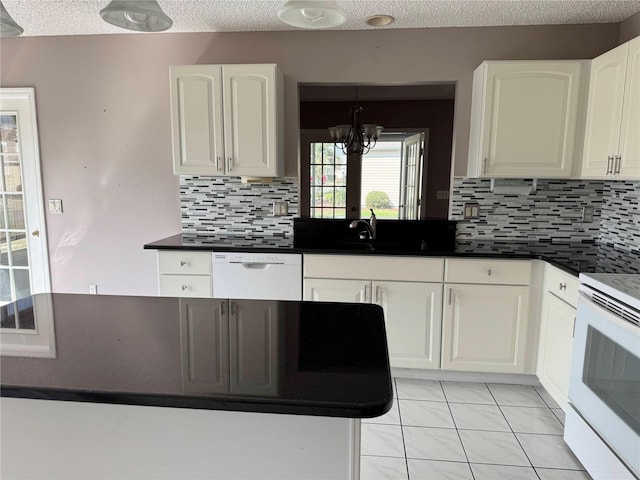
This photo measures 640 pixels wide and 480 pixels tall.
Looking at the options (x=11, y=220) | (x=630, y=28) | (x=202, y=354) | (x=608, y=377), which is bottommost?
(x=608, y=377)

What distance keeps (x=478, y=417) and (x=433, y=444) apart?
15.3 inches

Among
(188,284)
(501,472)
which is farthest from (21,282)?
(501,472)

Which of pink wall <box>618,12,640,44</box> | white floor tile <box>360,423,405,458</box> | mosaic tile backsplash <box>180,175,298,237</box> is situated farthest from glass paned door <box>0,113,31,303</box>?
pink wall <box>618,12,640,44</box>

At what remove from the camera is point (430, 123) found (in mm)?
5020

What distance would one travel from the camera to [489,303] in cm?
248

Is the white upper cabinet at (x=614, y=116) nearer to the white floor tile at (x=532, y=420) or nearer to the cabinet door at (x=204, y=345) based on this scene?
the white floor tile at (x=532, y=420)

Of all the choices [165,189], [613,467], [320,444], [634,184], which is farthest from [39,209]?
[634,184]

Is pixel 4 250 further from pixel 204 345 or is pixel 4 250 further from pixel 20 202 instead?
pixel 204 345

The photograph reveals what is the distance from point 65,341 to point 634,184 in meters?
3.03

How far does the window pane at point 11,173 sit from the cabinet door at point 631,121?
4068 millimetres

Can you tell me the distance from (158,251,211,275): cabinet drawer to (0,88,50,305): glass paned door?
1.34 meters

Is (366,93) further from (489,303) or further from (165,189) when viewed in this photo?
(489,303)

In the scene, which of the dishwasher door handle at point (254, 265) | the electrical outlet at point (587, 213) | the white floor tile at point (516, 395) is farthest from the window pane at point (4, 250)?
the electrical outlet at point (587, 213)

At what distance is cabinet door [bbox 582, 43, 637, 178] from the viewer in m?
2.22
